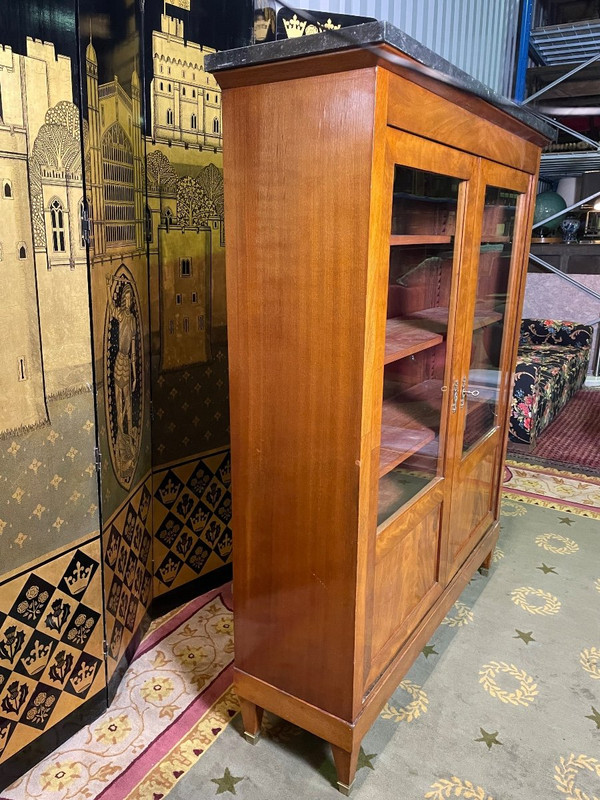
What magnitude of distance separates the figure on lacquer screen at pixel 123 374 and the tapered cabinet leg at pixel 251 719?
0.66 meters

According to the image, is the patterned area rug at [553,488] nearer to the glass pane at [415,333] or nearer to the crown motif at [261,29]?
the glass pane at [415,333]

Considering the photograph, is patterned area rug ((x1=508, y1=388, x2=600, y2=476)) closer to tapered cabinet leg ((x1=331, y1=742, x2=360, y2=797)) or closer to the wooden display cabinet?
the wooden display cabinet

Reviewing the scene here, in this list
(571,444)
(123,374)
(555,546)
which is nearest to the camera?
(123,374)

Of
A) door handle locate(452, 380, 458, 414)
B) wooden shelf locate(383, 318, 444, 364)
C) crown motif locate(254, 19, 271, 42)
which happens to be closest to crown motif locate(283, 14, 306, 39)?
crown motif locate(254, 19, 271, 42)

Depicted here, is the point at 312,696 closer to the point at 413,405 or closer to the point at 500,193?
the point at 413,405

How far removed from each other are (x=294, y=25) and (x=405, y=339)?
46.7 inches

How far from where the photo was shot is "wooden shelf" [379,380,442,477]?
144 centimetres

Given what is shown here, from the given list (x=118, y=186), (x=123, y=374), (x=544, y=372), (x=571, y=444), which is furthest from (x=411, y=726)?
(x=544, y=372)

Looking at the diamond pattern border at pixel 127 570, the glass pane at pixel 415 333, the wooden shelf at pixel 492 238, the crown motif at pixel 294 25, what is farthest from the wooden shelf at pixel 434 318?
the crown motif at pixel 294 25

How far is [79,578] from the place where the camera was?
151cm

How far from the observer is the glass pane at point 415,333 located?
4.45ft

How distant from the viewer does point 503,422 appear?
2.25 metres

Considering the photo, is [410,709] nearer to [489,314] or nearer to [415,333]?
[415,333]

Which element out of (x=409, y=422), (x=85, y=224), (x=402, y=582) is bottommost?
(x=402, y=582)
